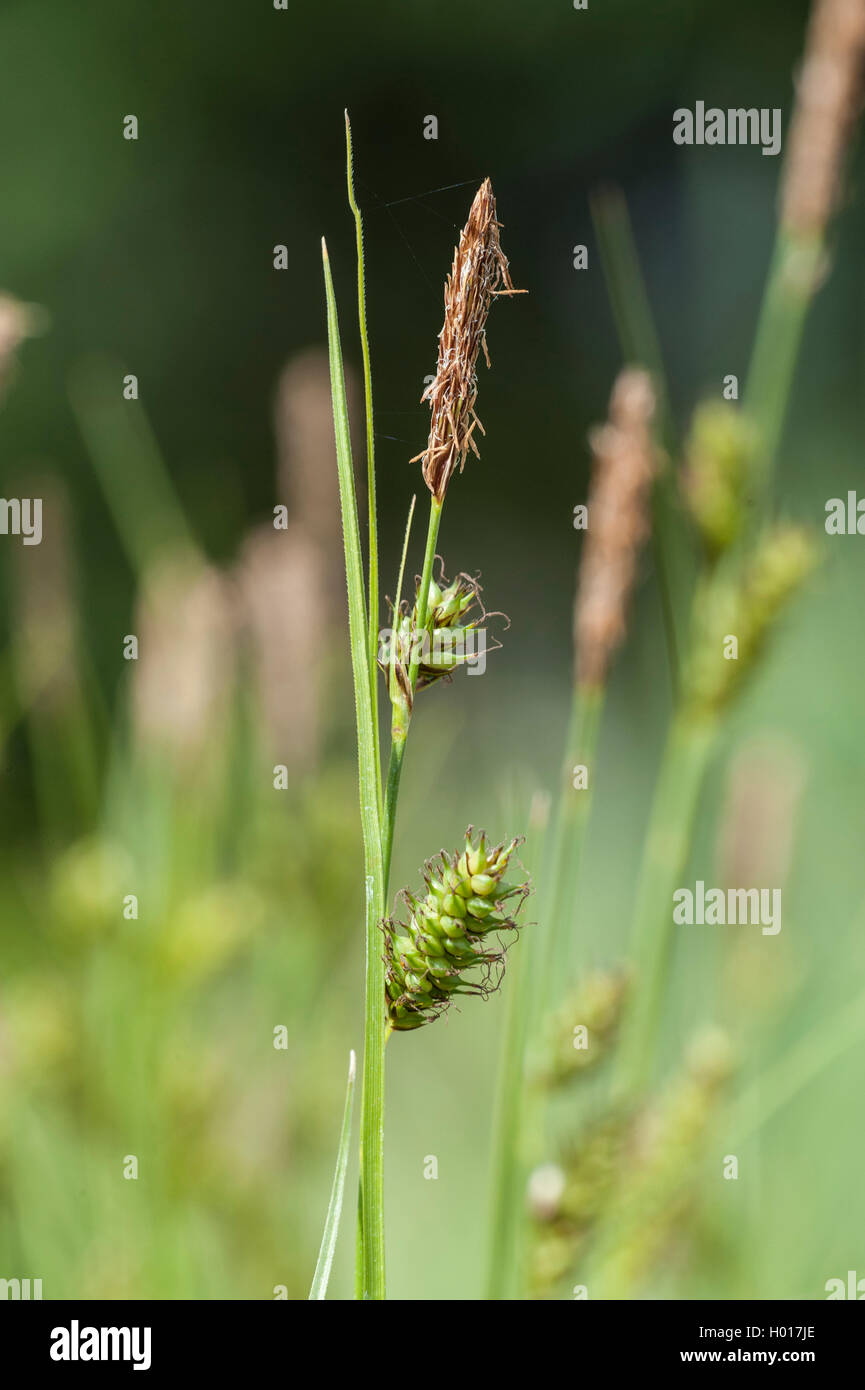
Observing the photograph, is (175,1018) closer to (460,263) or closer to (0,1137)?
(0,1137)

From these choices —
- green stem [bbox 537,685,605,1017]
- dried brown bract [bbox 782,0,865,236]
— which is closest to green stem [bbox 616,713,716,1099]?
green stem [bbox 537,685,605,1017]

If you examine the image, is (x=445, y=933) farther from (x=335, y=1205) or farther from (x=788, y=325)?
(x=788, y=325)

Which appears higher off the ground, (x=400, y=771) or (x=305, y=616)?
(x=305, y=616)

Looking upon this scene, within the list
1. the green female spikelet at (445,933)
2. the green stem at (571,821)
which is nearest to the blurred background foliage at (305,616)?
the green stem at (571,821)

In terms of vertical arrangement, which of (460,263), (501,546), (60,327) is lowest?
(460,263)

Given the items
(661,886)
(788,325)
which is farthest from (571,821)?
(788,325)
